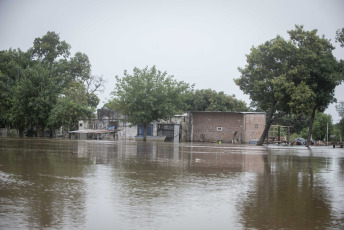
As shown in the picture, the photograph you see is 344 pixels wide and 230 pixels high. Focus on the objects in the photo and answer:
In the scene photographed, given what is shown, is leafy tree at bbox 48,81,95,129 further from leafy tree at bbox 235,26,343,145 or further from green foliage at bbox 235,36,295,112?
leafy tree at bbox 235,26,343,145

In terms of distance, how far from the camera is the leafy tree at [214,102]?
61.9 meters

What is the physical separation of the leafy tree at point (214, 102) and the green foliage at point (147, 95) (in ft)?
68.1

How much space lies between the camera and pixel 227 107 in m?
63.0

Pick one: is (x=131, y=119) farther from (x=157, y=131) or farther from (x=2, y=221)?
(x=2, y=221)

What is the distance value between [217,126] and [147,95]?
16.1 m

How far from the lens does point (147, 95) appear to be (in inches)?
1560

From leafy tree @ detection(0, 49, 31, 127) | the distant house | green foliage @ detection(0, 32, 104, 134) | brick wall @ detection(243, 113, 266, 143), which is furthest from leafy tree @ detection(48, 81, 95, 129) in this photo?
brick wall @ detection(243, 113, 266, 143)

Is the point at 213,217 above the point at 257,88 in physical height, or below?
below

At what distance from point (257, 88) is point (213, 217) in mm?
31701

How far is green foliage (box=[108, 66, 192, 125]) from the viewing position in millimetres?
39469

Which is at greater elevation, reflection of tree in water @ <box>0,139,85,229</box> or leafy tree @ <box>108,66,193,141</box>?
leafy tree @ <box>108,66,193,141</box>

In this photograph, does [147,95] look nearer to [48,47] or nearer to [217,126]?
[217,126]

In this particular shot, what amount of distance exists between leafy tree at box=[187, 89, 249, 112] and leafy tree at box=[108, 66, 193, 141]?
20.7 m

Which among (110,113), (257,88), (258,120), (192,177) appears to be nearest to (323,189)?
(192,177)
